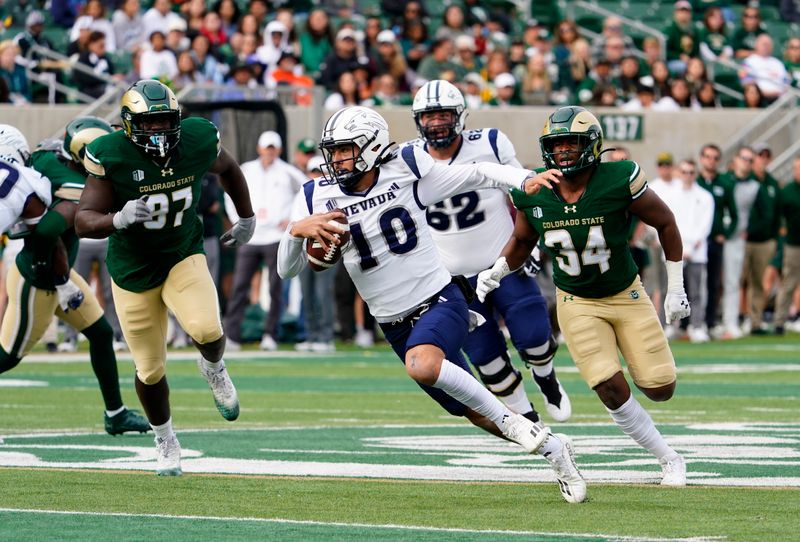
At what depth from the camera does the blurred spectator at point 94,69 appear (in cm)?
1666

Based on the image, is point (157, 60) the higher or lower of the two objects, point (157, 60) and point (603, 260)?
the lower

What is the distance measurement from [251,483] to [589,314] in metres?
1.66

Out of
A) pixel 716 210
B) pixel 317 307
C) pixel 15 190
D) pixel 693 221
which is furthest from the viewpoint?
pixel 716 210

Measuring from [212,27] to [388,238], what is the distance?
11.9 metres

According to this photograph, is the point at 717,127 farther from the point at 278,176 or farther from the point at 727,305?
the point at 278,176

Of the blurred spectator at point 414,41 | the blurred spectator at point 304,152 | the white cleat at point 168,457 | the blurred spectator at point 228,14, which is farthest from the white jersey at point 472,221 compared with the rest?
the blurred spectator at point 414,41

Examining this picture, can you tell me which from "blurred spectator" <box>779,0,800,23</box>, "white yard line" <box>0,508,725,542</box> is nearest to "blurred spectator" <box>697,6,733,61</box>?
"blurred spectator" <box>779,0,800,23</box>

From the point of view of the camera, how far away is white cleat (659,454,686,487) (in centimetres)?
638

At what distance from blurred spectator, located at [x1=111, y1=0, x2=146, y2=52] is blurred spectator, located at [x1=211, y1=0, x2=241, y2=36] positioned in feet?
3.41

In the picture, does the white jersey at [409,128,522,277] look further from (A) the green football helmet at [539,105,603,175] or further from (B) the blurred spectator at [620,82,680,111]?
(B) the blurred spectator at [620,82,680,111]

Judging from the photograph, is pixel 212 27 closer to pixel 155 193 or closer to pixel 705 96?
pixel 705 96

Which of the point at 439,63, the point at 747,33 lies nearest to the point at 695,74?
the point at 747,33

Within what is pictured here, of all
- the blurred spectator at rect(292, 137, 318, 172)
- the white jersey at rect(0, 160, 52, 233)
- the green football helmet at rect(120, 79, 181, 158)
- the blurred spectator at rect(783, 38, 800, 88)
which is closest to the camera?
the green football helmet at rect(120, 79, 181, 158)

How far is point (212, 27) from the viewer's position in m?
17.9
